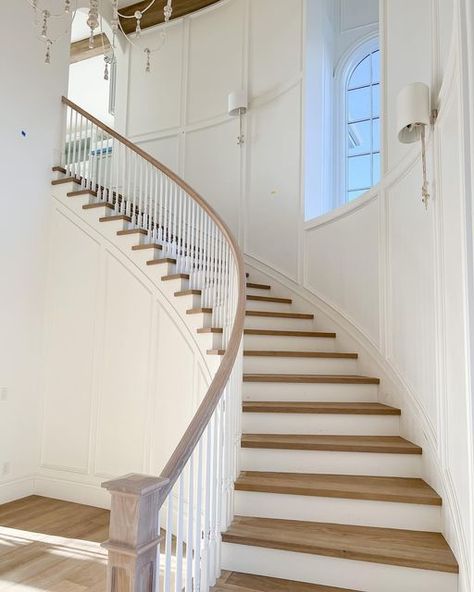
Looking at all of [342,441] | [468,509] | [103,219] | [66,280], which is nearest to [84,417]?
[66,280]

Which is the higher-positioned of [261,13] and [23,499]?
[261,13]

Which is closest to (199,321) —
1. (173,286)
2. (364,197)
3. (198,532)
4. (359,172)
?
(173,286)

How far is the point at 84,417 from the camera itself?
4457 millimetres

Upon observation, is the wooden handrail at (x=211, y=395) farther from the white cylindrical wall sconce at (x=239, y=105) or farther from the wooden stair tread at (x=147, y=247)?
the white cylindrical wall sconce at (x=239, y=105)

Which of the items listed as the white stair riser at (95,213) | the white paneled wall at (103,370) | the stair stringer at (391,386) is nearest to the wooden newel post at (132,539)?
the stair stringer at (391,386)

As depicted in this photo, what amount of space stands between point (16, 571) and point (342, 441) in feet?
7.35

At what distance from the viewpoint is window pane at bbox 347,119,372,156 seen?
566 cm

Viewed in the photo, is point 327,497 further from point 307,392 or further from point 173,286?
point 173,286

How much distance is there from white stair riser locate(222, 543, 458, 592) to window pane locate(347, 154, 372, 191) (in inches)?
171

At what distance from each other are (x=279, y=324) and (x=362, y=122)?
289 cm

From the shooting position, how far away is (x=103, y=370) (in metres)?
4.41

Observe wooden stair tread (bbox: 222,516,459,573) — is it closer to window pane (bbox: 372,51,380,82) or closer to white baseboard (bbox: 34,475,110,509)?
white baseboard (bbox: 34,475,110,509)

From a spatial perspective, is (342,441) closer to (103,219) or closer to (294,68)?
(103,219)

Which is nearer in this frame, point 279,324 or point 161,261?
point 161,261
